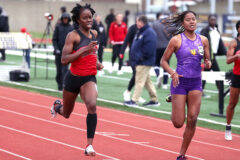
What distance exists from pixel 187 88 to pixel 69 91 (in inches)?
64.2

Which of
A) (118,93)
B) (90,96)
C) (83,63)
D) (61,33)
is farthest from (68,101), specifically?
(118,93)

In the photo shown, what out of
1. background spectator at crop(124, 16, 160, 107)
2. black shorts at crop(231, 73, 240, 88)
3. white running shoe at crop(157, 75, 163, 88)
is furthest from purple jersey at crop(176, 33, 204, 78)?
white running shoe at crop(157, 75, 163, 88)

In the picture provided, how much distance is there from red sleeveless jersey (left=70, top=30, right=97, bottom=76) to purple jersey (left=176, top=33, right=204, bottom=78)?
1.16 meters

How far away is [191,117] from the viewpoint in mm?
8242

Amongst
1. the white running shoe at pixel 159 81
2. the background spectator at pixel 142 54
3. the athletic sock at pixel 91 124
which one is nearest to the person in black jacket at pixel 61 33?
the background spectator at pixel 142 54

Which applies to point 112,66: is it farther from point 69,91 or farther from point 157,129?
point 69,91

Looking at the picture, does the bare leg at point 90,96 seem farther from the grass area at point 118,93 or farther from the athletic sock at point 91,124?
the grass area at point 118,93

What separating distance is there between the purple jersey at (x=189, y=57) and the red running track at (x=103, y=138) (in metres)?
1.38

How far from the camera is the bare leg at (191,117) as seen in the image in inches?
325

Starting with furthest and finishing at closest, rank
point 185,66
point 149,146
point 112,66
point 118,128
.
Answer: point 112,66 < point 118,128 < point 149,146 < point 185,66

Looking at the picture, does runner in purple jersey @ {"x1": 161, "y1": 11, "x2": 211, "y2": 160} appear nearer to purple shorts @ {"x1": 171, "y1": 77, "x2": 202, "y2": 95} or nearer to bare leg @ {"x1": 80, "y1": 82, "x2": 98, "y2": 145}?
purple shorts @ {"x1": 171, "y1": 77, "x2": 202, "y2": 95}

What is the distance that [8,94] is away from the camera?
52.9 ft

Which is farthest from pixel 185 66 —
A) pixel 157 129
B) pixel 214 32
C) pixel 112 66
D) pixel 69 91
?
pixel 112 66

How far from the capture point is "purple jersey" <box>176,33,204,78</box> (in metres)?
8.34
